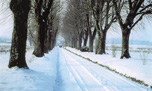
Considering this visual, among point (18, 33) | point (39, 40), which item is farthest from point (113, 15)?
point (18, 33)

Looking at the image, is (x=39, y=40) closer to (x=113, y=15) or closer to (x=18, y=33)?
(x=18, y=33)

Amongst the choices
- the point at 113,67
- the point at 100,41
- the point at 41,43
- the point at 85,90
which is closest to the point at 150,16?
the point at 100,41

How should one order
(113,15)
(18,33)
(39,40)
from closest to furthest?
(18,33) < (39,40) < (113,15)

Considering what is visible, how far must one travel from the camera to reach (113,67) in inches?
384

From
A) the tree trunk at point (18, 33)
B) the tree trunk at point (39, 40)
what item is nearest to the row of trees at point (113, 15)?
the tree trunk at point (39, 40)

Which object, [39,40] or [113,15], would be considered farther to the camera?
[113,15]

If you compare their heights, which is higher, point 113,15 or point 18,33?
point 113,15

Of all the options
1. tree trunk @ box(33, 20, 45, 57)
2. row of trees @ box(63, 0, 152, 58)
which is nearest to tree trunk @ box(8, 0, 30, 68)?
tree trunk @ box(33, 20, 45, 57)

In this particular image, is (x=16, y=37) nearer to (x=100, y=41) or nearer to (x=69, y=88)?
(x=69, y=88)

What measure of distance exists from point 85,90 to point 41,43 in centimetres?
972

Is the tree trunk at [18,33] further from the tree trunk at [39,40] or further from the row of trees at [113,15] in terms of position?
the row of trees at [113,15]

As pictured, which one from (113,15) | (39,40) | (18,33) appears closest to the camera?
(18,33)

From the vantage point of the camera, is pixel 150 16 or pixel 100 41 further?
pixel 100 41

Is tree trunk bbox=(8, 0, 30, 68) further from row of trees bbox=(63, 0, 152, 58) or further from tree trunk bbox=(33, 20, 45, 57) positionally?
row of trees bbox=(63, 0, 152, 58)
